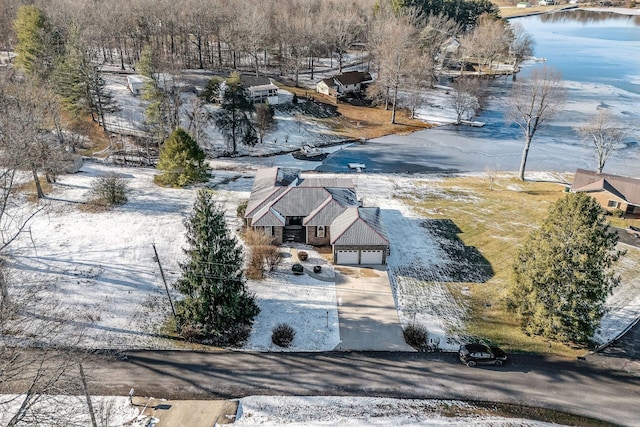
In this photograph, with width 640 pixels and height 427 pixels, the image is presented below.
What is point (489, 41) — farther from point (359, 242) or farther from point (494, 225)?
point (359, 242)

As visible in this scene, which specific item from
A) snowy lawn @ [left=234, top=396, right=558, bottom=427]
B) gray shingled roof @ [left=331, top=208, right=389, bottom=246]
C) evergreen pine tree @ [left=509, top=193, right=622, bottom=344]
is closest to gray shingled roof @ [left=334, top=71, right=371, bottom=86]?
gray shingled roof @ [left=331, top=208, right=389, bottom=246]

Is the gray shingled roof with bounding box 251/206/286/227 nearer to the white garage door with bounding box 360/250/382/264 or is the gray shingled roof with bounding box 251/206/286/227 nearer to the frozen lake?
the white garage door with bounding box 360/250/382/264

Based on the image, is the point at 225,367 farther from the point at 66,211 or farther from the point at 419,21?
the point at 419,21

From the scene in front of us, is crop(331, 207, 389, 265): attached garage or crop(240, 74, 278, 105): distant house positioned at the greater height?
crop(240, 74, 278, 105): distant house

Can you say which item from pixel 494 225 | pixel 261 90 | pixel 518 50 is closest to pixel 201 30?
pixel 261 90

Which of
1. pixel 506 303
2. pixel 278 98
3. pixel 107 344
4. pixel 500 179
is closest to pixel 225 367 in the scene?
pixel 107 344

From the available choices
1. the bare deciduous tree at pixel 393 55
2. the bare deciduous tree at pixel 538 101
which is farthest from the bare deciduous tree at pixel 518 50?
the bare deciduous tree at pixel 538 101
